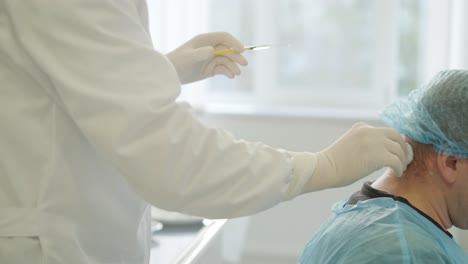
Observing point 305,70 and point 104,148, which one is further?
point 305,70

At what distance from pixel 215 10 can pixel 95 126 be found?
2.85 meters

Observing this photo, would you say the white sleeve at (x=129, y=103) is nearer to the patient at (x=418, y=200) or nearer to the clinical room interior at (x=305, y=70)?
the patient at (x=418, y=200)

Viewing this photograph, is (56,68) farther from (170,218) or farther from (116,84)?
(170,218)

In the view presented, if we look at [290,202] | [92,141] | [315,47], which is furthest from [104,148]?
[315,47]

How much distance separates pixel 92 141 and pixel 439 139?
2.56 feet

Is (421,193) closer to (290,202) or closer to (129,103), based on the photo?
(129,103)

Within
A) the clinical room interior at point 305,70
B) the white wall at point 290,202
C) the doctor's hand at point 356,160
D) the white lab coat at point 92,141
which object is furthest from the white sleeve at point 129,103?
the white wall at point 290,202

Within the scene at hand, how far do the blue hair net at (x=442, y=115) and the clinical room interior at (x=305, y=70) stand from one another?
1912 mm

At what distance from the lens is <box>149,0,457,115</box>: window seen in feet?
11.9

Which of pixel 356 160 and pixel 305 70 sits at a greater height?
pixel 356 160

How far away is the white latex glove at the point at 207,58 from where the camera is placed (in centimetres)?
156

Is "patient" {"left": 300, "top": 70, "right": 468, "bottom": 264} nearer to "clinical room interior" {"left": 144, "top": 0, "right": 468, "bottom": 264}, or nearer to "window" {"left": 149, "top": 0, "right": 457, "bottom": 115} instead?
"clinical room interior" {"left": 144, "top": 0, "right": 468, "bottom": 264}

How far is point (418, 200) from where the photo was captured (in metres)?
1.55

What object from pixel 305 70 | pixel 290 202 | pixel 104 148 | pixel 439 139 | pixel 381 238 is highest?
pixel 104 148
